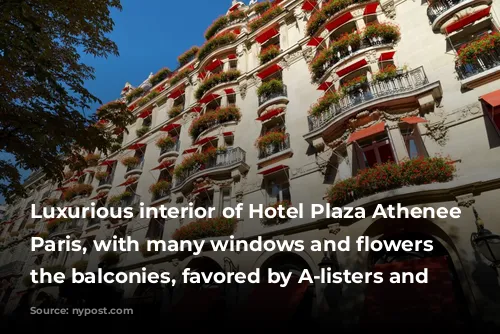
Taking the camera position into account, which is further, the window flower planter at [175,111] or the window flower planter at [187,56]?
the window flower planter at [187,56]

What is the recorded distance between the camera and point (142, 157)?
23078 mm

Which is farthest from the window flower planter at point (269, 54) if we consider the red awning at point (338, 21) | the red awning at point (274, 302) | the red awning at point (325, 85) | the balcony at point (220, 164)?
the red awning at point (274, 302)

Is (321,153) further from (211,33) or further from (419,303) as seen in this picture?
(211,33)

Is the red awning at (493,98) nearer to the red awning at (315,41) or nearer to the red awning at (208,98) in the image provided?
the red awning at (315,41)

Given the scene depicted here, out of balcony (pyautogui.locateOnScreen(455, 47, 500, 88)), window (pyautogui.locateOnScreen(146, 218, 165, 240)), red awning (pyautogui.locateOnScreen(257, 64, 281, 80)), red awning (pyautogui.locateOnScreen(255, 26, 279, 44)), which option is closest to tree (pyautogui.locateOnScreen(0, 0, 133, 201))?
window (pyautogui.locateOnScreen(146, 218, 165, 240))

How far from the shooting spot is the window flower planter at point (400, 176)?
8531 mm

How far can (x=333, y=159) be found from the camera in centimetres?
1171

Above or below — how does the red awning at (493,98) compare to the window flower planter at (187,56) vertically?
below

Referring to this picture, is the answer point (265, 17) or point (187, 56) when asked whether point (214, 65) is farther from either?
point (187, 56)

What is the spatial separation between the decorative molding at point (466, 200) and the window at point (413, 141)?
6.56 feet

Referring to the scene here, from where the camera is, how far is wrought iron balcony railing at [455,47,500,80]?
947 cm

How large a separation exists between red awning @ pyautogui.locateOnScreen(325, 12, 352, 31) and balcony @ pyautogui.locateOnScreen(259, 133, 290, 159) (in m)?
6.17

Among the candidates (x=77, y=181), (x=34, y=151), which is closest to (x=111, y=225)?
(x=77, y=181)

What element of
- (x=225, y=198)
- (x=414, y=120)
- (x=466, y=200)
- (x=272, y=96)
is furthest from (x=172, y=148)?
(x=466, y=200)
